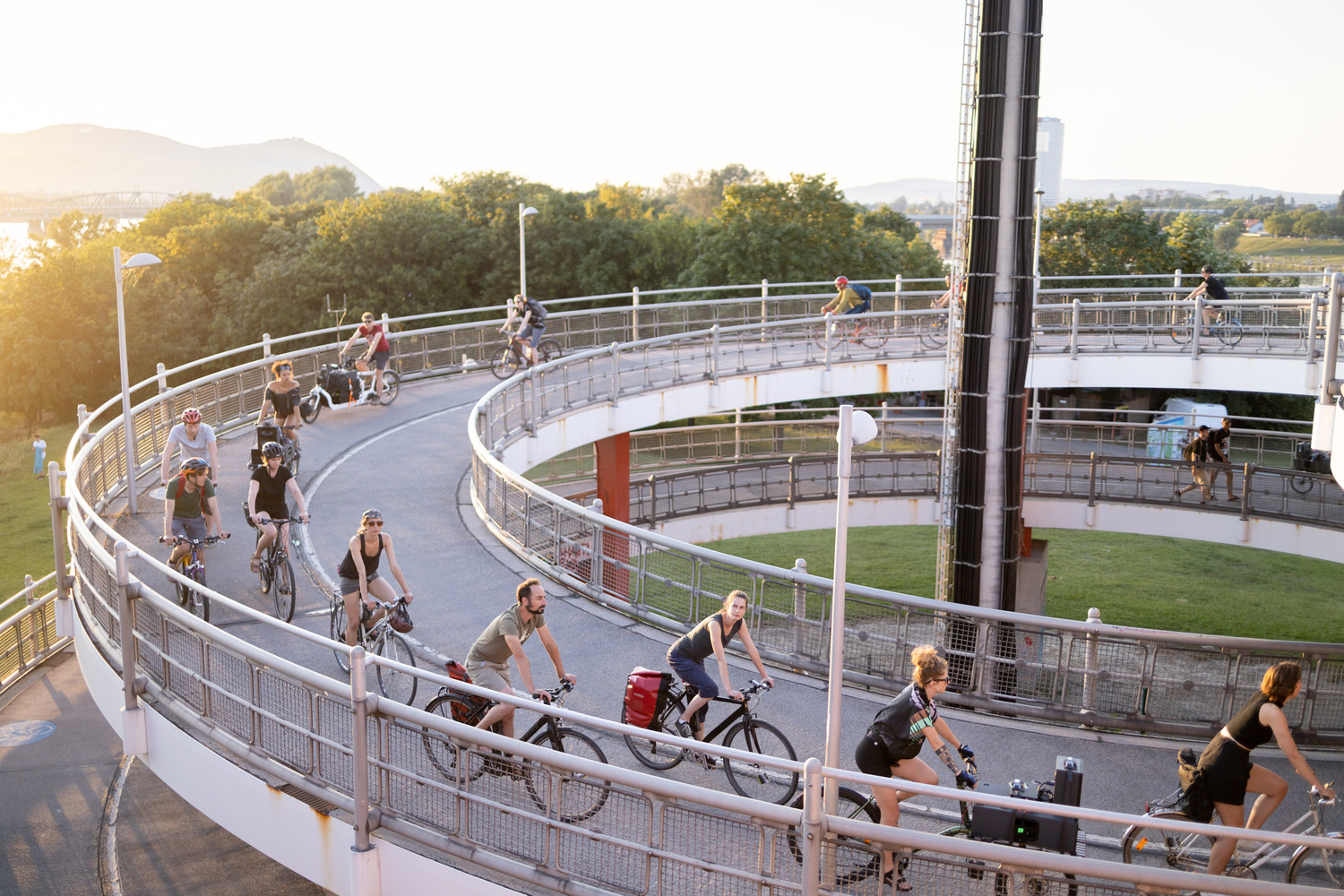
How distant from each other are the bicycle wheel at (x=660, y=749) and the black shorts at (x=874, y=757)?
1812mm

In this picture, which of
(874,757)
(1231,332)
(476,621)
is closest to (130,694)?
(476,621)

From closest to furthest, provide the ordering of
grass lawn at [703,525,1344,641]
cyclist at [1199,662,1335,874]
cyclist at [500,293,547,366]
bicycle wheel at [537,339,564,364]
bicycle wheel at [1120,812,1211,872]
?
cyclist at [1199,662,1335,874] < bicycle wheel at [1120,812,1211,872] < cyclist at [500,293,547,366] < bicycle wheel at [537,339,564,364] < grass lawn at [703,525,1344,641]

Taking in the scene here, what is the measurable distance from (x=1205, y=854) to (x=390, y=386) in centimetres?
1797

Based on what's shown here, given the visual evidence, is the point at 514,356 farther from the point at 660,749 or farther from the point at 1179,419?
the point at 1179,419

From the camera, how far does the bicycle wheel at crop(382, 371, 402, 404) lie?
22797 millimetres

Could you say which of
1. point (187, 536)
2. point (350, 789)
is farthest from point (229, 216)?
point (350, 789)

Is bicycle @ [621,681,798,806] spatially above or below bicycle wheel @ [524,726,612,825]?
A: below

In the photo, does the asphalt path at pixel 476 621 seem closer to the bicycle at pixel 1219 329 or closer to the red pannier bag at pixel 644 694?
the red pannier bag at pixel 644 694

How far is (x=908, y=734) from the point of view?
757 cm

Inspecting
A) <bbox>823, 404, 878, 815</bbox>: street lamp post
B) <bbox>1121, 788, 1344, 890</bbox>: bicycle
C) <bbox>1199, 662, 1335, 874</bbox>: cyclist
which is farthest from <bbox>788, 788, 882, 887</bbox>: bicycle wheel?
<bbox>1199, 662, 1335, 874</bbox>: cyclist

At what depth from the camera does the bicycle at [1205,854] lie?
769 cm

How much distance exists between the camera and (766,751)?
9367mm

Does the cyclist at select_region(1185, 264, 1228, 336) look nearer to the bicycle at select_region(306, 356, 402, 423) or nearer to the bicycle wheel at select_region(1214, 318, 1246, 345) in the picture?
the bicycle wheel at select_region(1214, 318, 1246, 345)

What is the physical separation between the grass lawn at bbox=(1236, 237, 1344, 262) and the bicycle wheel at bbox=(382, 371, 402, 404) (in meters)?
63.2
